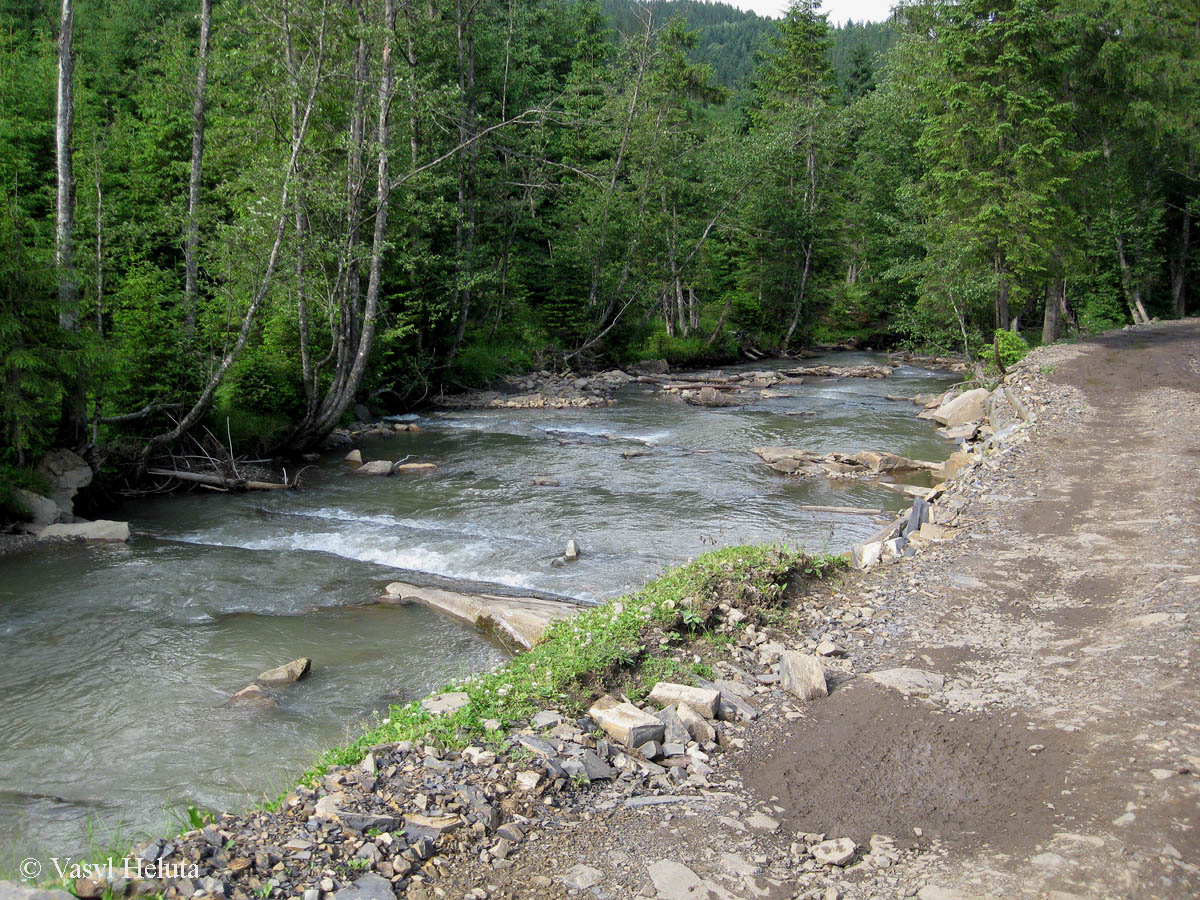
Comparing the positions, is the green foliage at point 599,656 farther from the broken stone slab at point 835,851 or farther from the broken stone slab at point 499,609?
the broken stone slab at point 835,851

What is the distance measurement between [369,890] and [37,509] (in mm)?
11585

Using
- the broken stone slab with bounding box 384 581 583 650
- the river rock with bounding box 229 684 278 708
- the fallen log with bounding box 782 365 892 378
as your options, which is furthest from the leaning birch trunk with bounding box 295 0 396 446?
the fallen log with bounding box 782 365 892 378

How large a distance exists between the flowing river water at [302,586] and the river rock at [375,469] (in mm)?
366

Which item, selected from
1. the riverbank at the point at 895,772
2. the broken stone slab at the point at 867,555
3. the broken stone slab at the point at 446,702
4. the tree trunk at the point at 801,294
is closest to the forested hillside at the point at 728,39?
the tree trunk at the point at 801,294

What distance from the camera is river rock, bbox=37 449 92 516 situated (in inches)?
508

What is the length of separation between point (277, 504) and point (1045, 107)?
25.8 meters

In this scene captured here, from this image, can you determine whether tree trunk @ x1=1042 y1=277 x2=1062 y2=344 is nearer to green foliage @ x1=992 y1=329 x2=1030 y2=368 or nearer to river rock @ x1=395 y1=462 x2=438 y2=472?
green foliage @ x1=992 y1=329 x2=1030 y2=368

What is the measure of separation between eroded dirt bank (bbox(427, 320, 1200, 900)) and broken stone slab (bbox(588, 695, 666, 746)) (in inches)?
18.9

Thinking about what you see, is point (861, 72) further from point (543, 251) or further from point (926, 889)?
point (926, 889)

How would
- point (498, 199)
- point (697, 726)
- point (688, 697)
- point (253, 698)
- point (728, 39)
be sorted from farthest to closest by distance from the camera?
point (728, 39) → point (498, 199) → point (253, 698) → point (688, 697) → point (697, 726)

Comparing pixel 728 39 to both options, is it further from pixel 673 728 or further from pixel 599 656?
pixel 673 728

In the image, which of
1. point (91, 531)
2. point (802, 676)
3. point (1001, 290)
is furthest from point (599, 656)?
point (1001, 290)

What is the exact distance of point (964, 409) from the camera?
69.6 feet

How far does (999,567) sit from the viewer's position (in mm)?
8336
